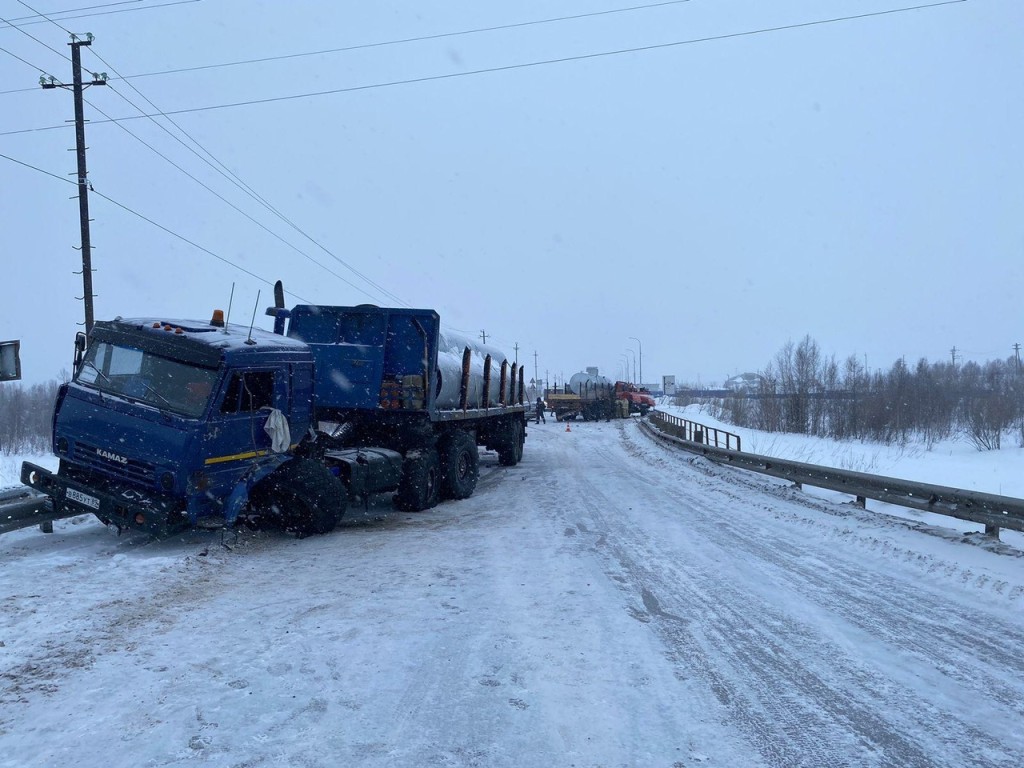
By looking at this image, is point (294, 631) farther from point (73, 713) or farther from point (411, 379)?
point (411, 379)

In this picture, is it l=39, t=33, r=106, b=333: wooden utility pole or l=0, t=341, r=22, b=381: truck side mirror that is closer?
l=0, t=341, r=22, b=381: truck side mirror

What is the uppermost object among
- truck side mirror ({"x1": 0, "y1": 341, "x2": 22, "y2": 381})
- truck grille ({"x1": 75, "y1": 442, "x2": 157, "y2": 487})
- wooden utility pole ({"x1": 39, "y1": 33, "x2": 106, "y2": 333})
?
wooden utility pole ({"x1": 39, "y1": 33, "x2": 106, "y2": 333})

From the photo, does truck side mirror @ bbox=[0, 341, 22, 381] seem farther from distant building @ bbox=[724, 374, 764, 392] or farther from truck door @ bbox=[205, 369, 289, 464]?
distant building @ bbox=[724, 374, 764, 392]

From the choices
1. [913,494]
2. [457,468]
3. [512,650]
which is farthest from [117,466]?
[913,494]

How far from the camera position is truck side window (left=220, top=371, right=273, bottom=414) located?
9.16 meters

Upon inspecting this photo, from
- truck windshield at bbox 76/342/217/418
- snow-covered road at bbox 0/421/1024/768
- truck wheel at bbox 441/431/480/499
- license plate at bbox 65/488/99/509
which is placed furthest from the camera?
truck wheel at bbox 441/431/480/499

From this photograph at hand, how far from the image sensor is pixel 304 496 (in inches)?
385

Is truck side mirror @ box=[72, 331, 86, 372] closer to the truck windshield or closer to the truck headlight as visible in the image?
the truck windshield

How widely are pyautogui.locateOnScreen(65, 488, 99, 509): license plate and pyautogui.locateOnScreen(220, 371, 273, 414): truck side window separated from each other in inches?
65.3

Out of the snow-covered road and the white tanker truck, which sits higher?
the white tanker truck

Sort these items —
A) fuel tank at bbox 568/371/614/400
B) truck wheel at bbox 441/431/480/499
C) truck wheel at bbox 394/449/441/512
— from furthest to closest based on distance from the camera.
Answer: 1. fuel tank at bbox 568/371/614/400
2. truck wheel at bbox 441/431/480/499
3. truck wheel at bbox 394/449/441/512

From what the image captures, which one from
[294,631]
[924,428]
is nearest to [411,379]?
[294,631]

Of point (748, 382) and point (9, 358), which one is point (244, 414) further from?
point (748, 382)

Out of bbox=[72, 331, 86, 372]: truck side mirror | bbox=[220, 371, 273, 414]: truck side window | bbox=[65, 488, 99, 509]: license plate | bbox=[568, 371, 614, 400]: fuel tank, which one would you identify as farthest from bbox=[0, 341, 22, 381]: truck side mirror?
bbox=[568, 371, 614, 400]: fuel tank
